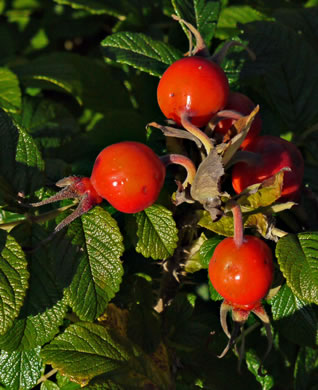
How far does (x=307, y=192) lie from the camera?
1.48m

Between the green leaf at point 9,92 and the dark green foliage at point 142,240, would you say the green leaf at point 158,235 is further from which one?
the green leaf at point 9,92

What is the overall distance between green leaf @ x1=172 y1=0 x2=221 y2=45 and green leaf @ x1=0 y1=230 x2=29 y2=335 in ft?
2.88

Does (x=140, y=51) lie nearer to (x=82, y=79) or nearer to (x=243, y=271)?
(x=82, y=79)

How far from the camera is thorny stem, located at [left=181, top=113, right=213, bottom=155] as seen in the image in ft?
3.83

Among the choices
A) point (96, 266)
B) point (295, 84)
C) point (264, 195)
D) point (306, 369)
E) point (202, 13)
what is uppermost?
point (202, 13)

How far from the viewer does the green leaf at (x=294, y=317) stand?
1.46 meters

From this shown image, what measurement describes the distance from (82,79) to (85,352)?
46.2 inches

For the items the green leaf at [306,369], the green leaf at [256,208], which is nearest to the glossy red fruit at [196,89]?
the green leaf at [256,208]

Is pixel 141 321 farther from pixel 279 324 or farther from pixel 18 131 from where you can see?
pixel 18 131

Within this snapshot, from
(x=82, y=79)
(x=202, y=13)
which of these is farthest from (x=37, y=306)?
(x=82, y=79)

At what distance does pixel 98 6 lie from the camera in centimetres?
225

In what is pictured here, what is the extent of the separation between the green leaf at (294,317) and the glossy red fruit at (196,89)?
1.75 feet

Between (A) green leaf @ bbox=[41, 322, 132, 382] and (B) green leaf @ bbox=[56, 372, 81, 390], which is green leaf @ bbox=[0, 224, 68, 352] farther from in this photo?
(B) green leaf @ bbox=[56, 372, 81, 390]

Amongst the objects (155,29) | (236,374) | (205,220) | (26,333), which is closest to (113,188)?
(205,220)
